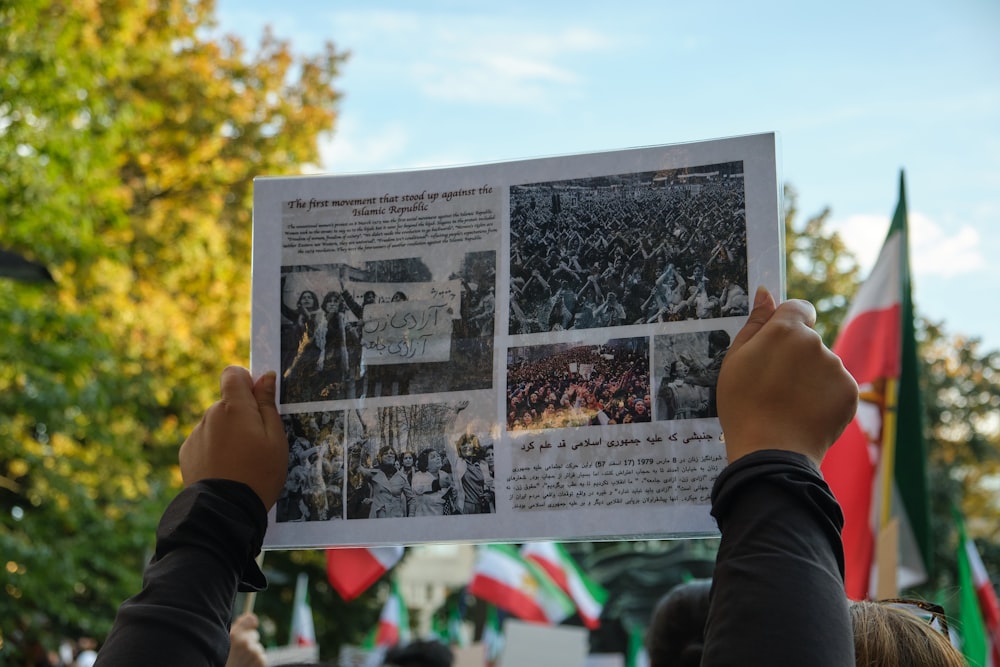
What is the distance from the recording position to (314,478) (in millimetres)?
1777

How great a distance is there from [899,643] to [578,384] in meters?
0.62

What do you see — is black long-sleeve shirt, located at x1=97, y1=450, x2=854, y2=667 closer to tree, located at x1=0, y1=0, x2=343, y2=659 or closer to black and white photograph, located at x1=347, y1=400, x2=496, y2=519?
black and white photograph, located at x1=347, y1=400, x2=496, y2=519

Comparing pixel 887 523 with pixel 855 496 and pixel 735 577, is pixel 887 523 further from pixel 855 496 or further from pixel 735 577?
pixel 735 577

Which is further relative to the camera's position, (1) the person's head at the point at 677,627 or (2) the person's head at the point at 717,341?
(1) the person's head at the point at 677,627

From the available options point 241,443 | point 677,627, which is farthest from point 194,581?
point 677,627

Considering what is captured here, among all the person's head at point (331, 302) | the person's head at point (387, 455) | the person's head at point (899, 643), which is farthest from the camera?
the person's head at point (331, 302)

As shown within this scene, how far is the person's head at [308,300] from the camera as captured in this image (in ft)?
6.19

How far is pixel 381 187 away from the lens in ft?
6.23

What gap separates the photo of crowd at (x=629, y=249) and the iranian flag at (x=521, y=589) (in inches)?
410

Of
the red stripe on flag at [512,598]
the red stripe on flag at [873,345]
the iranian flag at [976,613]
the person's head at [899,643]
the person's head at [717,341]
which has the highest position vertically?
the red stripe on flag at [873,345]

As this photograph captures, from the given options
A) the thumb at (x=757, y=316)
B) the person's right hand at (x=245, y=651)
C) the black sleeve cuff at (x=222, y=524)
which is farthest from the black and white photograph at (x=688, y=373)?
the person's right hand at (x=245, y=651)

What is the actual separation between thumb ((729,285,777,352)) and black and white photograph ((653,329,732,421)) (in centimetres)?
12

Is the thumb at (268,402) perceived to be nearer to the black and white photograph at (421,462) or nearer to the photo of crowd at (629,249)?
the black and white photograph at (421,462)

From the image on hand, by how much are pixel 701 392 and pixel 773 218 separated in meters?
0.30
